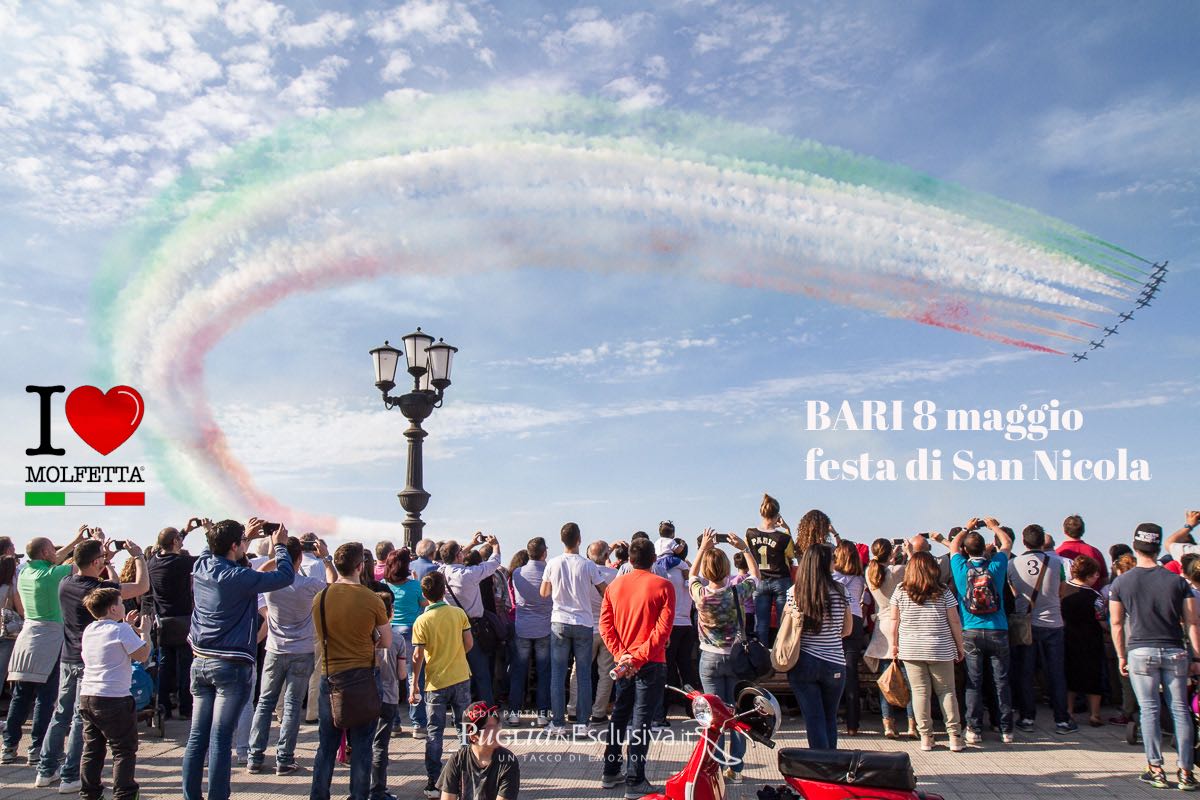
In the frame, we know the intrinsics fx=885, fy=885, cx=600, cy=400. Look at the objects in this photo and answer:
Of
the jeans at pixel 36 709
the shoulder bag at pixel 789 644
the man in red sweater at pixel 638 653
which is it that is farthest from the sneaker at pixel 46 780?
the shoulder bag at pixel 789 644

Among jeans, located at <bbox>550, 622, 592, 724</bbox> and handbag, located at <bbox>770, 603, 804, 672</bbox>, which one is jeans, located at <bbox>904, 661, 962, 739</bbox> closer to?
handbag, located at <bbox>770, 603, 804, 672</bbox>

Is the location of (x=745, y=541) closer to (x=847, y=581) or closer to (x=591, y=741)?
(x=847, y=581)

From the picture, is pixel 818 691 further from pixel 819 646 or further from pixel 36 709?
pixel 36 709

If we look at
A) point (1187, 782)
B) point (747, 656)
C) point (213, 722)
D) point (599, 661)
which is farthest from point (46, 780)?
point (1187, 782)

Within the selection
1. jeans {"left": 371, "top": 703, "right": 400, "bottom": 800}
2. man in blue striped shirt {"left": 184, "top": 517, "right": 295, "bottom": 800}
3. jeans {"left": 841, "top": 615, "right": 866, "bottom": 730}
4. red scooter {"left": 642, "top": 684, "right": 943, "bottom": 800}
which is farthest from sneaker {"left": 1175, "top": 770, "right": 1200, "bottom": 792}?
man in blue striped shirt {"left": 184, "top": 517, "right": 295, "bottom": 800}

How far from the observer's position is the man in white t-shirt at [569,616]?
8.71 m

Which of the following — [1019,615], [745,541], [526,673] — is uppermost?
[745,541]

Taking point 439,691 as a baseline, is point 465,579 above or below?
above

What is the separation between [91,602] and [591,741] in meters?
4.67

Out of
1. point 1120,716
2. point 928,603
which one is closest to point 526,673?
point 928,603

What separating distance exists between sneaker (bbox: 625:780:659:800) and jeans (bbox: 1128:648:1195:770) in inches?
164

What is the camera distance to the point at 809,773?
17.2ft

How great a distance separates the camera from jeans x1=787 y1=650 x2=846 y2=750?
6555 millimetres

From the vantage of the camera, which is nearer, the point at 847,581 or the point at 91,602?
the point at 91,602
